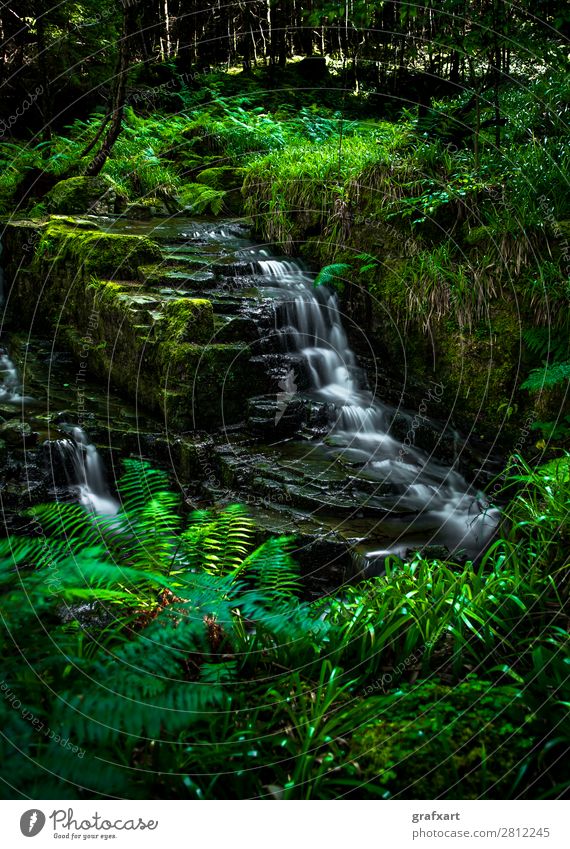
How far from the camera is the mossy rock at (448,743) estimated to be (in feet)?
5.84

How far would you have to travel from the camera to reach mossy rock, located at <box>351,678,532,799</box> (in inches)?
70.1

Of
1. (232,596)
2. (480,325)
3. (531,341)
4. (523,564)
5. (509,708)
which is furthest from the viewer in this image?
(480,325)

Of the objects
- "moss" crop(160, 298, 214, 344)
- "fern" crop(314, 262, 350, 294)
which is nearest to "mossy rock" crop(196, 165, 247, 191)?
"fern" crop(314, 262, 350, 294)

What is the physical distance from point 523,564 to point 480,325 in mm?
3507

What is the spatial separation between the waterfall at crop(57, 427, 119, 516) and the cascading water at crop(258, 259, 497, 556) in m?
2.32

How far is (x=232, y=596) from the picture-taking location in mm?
2941

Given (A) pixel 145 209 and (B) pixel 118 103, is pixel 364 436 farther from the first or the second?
(A) pixel 145 209

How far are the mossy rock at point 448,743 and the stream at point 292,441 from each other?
90.1 inches

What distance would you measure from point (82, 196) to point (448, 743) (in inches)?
358

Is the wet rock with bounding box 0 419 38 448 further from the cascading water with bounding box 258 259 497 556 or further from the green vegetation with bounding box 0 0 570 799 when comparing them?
the cascading water with bounding box 258 259 497 556

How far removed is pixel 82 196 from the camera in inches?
346

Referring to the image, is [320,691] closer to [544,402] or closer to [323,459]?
[323,459]

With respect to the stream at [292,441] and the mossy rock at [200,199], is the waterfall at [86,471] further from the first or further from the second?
the mossy rock at [200,199]

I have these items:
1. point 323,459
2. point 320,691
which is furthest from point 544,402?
point 320,691
